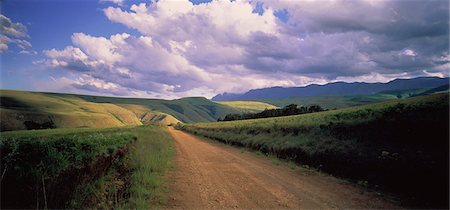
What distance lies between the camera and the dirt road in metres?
8.91

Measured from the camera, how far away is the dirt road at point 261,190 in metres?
8.91

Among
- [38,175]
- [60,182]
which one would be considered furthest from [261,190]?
[38,175]

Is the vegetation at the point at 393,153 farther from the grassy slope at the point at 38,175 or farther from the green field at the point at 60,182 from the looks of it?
the grassy slope at the point at 38,175

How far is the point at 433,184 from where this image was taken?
9844 mm

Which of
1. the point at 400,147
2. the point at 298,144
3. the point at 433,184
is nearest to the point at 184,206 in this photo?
the point at 433,184

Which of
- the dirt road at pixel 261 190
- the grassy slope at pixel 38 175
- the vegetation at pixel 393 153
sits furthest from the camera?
the vegetation at pixel 393 153

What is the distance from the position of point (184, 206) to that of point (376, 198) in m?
6.02

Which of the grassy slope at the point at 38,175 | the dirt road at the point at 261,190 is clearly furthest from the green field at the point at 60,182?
the dirt road at the point at 261,190

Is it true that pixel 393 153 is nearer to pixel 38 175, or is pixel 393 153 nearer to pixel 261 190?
pixel 261 190

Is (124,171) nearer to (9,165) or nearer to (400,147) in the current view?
(9,165)

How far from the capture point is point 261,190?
10.5m

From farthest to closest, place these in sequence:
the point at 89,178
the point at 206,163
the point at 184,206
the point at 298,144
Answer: the point at 298,144 < the point at 206,163 < the point at 89,178 < the point at 184,206

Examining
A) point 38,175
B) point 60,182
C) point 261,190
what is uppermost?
point 38,175

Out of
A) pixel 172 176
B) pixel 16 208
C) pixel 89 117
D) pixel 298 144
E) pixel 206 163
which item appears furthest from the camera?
pixel 89 117
